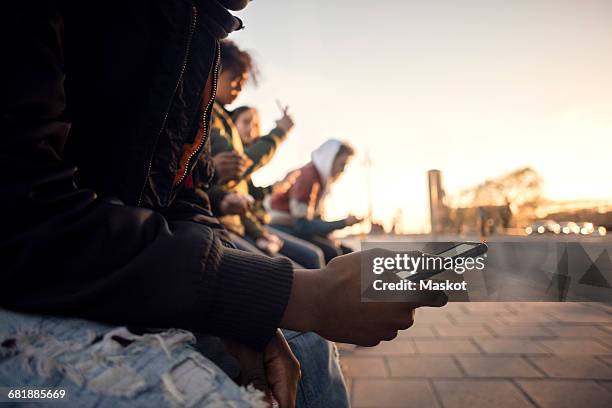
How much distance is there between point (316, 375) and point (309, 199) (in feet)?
11.8

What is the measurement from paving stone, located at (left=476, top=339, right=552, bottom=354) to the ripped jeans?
2.70m

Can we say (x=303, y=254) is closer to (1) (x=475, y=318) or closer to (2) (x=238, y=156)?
(2) (x=238, y=156)

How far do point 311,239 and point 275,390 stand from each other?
3587mm

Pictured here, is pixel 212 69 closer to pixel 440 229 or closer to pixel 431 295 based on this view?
pixel 431 295

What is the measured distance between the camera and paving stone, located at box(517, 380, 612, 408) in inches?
72.7

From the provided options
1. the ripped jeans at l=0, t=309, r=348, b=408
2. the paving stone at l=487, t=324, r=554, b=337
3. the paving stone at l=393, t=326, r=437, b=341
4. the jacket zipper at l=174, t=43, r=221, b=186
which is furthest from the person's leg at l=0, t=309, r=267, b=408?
the paving stone at l=487, t=324, r=554, b=337

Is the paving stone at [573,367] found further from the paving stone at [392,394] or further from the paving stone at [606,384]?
the paving stone at [392,394]

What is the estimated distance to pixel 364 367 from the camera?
97.0 inches

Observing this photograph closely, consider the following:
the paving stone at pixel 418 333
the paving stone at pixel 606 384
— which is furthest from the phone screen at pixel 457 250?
the paving stone at pixel 418 333

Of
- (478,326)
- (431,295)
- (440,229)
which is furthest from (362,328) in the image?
(440,229)

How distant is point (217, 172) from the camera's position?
90.0 inches

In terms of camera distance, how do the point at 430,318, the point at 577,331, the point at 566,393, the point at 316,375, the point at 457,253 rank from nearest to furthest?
the point at 457,253
the point at 316,375
the point at 566,393
the point at 577,331
the point at 430,318

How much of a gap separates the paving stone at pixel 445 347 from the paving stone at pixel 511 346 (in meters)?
0.10

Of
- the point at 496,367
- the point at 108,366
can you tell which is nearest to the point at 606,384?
the point at 496,367
